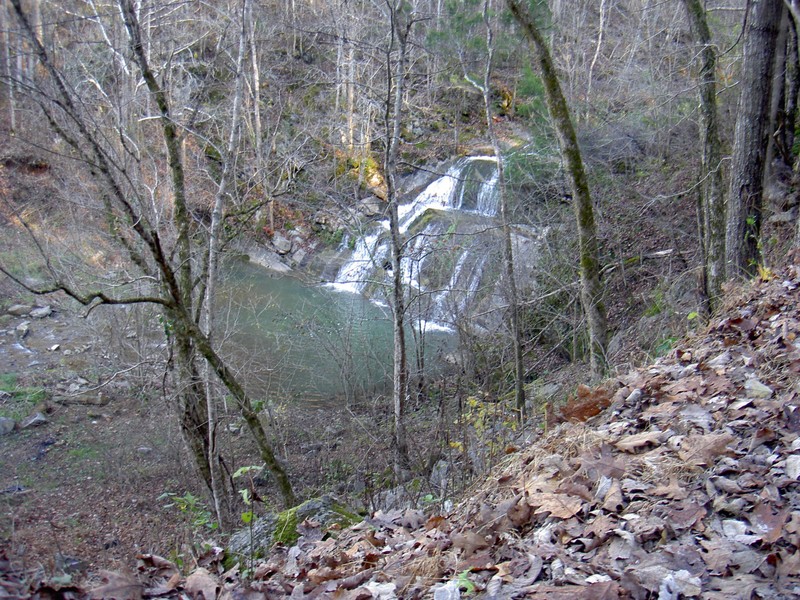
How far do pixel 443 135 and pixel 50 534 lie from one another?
2026 centimetres

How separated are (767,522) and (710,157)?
5.67m

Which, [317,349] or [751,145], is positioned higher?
[751,145]

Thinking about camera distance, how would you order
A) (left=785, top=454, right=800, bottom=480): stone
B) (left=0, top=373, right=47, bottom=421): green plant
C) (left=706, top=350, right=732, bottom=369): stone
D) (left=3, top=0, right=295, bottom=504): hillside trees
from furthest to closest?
(left=0, top=373, right=47, bottom=421): green plant, (left=3, top=0, right=295, bottom=504): hillside trees, (left=706, top=350, right=732, bottom=369): stone, (left=785, top=454, right=800, bottom=480): stone

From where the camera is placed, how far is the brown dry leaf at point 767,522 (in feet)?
7.39

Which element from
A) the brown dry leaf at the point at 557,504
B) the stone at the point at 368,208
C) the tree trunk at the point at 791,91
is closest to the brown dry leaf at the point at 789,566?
the brown dry leaf at the point at 557,504

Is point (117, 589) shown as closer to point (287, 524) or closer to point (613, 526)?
point (613, 526)

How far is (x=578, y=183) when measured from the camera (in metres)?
6.38

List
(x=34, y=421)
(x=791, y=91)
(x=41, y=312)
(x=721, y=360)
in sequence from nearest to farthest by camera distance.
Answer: (x=721, y=360), (x=791, y=91), (x=34, y=421), (x=41, y=312)

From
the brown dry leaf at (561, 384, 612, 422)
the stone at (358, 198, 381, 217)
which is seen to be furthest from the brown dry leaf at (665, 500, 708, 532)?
the stone at (358, 198, 381, 217)

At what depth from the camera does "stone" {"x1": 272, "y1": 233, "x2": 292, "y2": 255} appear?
74.3 ft

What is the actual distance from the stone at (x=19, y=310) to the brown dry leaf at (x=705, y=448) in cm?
1884

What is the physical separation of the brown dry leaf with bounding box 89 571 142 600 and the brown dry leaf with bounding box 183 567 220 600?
0.23 meters

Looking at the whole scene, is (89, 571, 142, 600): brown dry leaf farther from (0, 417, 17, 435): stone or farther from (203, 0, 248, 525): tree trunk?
(0, 417, 17, 435): stone

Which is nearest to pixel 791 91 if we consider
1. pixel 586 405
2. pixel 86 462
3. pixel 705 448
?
pixel 586 405
